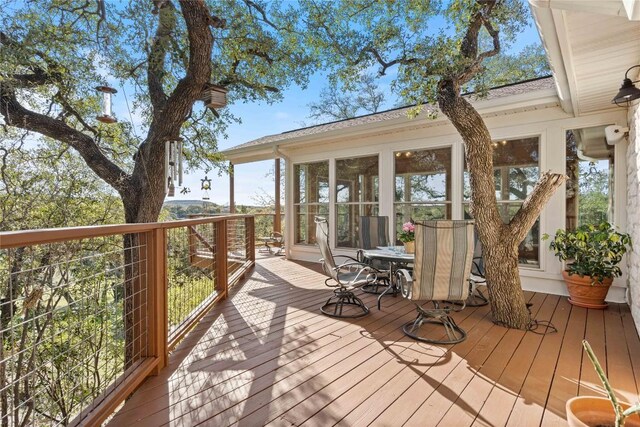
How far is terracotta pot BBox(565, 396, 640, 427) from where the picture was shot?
4.51ft

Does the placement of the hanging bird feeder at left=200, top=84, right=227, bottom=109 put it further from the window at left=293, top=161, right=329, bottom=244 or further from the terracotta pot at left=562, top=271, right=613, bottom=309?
the terracotta pot at left=562, top=271, right=613, bottom=309

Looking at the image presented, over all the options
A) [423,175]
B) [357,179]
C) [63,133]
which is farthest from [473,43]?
[63,133]

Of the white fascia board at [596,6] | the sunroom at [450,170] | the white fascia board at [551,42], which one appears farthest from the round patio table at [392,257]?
→ the white fascia board at [596,6]

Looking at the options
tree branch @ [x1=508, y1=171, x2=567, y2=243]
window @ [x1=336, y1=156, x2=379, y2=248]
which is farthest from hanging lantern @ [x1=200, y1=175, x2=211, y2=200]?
tree branch @ [x1=508, y1=171, x2=567, y2=243]

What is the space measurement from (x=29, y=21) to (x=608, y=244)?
28.6ft

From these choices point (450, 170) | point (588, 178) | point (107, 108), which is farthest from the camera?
point (450, 170)

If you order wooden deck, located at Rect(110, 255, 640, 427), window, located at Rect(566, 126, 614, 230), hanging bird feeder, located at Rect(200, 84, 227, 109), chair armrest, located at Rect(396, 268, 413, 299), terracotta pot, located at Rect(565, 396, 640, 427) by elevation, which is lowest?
wooden deck, located at Rect(110, 255, 640, 427)

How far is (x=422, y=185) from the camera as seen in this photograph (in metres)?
6.05

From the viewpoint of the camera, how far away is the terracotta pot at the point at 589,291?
13.0 feet

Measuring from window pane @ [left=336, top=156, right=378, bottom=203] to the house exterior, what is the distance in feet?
0.07

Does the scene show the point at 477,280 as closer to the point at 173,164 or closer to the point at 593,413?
the point at 593,413

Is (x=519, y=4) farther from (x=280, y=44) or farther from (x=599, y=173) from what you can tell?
(x=280, y=44)

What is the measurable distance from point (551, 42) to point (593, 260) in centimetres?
280

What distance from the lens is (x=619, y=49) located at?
9.12 feet
